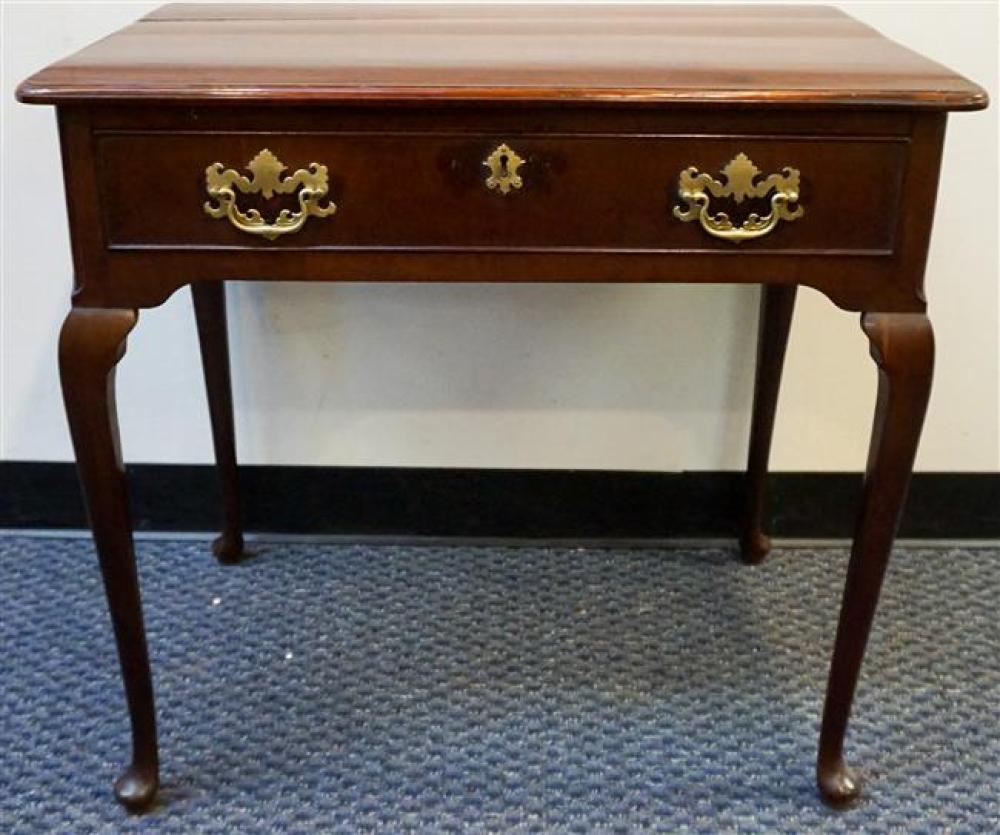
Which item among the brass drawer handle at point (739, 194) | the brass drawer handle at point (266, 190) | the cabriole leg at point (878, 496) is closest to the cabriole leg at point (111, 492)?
the brass drawer handle at point (266, 190)

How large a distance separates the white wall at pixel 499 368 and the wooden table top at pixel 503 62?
0.35m

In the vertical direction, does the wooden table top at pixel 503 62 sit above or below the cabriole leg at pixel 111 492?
above

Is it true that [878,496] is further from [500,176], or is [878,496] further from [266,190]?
[266,190]

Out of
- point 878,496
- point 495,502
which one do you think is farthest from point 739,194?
point 495,502

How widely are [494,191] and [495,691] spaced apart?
624mm

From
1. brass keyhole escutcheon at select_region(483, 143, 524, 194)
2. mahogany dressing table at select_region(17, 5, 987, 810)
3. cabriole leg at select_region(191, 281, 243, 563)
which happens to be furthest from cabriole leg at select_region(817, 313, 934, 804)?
cabriole leg at select_region(191, 281, 243, 563)

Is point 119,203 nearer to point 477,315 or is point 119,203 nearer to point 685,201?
point 685,201

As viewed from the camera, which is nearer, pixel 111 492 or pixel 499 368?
pixel 111 492

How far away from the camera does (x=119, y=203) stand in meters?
0.98

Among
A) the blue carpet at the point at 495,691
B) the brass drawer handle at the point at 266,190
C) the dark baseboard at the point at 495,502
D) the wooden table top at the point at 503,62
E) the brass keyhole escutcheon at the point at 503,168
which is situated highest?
the wooden table top at the point at 503,62

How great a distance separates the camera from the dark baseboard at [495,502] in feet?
5.36

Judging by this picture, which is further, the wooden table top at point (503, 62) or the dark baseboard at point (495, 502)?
the dark baseboard at point (495, 502)

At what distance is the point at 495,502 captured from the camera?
1647 millimetres

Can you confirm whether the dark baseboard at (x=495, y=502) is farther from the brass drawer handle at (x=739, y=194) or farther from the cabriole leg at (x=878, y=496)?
the brass drawer handle at (x=739, y=194)
